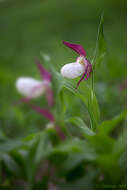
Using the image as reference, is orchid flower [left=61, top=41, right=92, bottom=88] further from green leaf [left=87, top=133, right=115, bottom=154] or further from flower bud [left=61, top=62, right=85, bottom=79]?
green leaf [left=87, top=133, right=115, bottom=154]

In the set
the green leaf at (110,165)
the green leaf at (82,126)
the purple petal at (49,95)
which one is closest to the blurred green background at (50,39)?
the purple petal at (49,95)

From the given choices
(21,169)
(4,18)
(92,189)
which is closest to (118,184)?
(92,189)

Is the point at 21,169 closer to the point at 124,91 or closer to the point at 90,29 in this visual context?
the point at 124,91

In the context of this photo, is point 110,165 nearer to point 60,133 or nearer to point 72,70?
point 60,133

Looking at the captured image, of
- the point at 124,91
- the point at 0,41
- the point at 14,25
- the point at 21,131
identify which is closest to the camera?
the point at 124,91

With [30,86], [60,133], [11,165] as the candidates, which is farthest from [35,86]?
[11,165]
